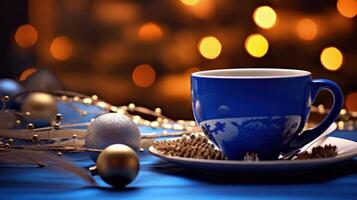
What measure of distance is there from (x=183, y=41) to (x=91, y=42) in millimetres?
325

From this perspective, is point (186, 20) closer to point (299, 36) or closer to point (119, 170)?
point (299, 36)

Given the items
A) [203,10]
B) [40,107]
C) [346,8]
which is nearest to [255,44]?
[203,10]

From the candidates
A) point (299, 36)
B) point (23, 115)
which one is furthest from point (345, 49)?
point (23, 115)

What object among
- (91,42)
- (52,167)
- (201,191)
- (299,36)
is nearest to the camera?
(201,191)

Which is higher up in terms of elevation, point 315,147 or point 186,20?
point 186,20

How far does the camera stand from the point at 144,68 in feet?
7.60

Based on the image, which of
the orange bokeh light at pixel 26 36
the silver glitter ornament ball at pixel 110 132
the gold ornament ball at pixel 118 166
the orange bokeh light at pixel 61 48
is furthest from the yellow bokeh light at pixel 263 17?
the gold ornament ball at pixel 118 166

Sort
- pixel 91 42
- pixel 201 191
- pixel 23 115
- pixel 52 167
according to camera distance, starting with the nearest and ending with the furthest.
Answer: pixel 201 191
pixel 52 167
pixel 23 115
pixel 91 42

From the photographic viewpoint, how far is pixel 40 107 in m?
1.06

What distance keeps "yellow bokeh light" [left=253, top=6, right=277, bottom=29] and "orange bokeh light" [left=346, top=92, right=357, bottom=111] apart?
341 millimetres

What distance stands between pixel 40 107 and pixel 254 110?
Result: 0.49 meters

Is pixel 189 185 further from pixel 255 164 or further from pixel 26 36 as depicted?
pixel 26 36

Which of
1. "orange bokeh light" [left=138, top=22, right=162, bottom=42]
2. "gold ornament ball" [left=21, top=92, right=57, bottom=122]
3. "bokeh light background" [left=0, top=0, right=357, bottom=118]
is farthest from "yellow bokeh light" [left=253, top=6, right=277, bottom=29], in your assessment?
"gold ornament ball" [left=21, top=92, right=57, bottom=122]

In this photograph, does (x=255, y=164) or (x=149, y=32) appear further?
(x=149, y=32)
